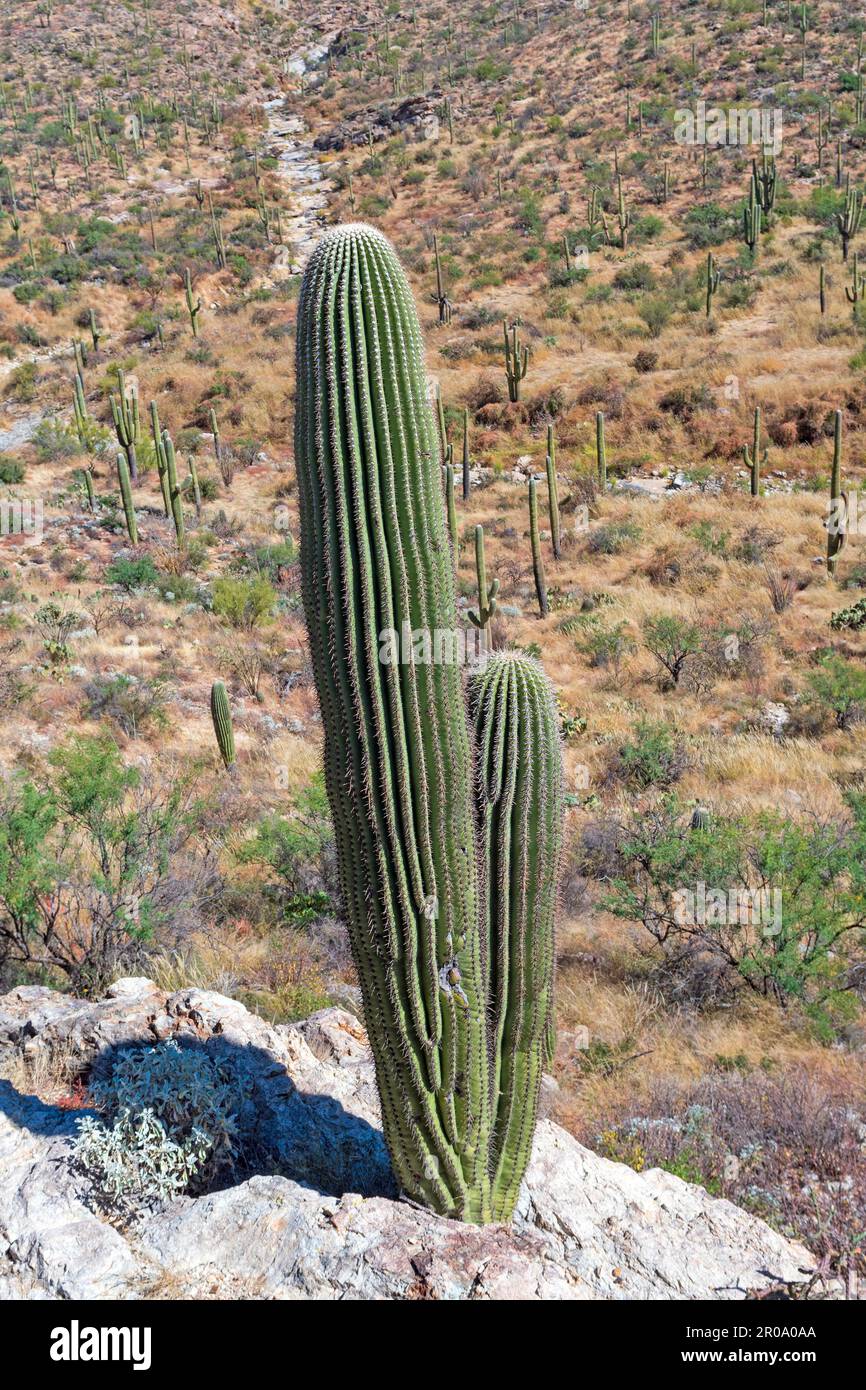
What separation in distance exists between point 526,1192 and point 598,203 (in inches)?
1529

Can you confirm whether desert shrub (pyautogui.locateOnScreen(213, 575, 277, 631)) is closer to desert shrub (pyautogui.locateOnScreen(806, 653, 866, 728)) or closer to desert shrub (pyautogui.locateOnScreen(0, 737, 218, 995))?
desert shrub (pyautogui.locateOnScreen(0, 737, 218, 995))

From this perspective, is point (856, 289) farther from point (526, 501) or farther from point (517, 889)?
point (517, 889)

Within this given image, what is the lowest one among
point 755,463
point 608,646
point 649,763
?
point 608,646

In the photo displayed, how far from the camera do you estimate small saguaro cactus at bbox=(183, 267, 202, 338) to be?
34.8 m

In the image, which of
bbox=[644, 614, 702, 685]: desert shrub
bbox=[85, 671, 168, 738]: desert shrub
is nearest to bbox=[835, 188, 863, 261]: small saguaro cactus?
bbox=[644, 614, 702, 685]: desert shrub

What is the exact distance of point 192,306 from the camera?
35.6 m

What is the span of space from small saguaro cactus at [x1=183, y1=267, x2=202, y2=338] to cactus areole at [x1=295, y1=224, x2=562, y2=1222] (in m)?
33.9

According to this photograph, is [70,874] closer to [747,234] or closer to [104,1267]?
[104,1267]

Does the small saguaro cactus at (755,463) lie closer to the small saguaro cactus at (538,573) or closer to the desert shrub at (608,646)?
the small saguaro cactus at (538,573)

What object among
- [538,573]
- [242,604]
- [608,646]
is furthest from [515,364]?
[608,646]

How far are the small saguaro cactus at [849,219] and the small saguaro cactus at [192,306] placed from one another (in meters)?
21.4

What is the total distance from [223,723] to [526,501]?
1411 centimetres

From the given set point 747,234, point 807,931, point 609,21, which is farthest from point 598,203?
point 807,931

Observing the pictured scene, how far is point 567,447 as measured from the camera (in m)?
25.9
